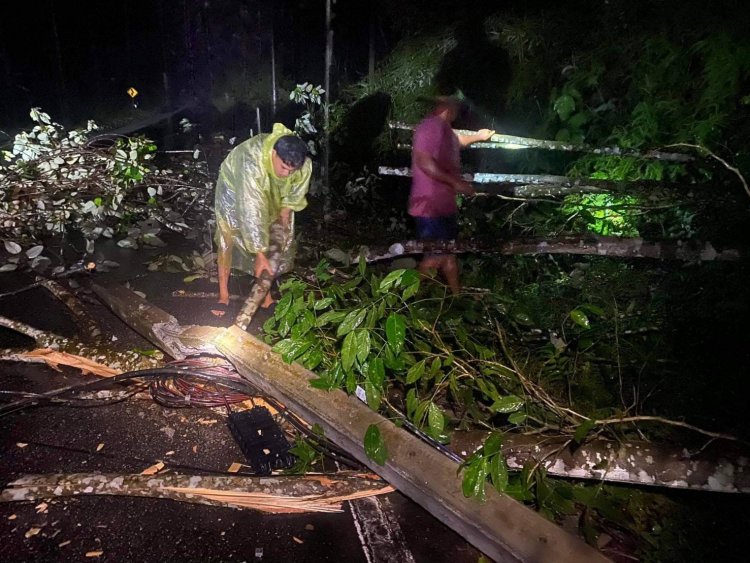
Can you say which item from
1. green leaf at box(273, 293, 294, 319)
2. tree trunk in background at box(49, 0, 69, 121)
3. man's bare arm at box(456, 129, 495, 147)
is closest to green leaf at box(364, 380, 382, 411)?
green leaf at box(273, 293, 294, 319)

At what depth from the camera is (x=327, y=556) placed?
2404 millimetres

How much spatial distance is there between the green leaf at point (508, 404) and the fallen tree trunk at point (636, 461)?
166 mm

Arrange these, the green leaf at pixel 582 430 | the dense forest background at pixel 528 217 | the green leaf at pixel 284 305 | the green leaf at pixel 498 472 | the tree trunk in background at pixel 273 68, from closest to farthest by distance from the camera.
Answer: the green leaf at pixel 498 472 → the green leaf at pixel 582 430 → the dense forest background at pixel 528 217 → the green leaf at pixel 284 305 → the tree trunk in background at pixel 273 68

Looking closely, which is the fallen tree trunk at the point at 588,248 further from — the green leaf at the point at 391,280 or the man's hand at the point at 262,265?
the green leaf at the point at 391,280

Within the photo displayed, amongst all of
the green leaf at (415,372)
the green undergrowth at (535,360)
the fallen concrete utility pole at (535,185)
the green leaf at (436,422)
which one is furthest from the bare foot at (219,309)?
the fallen concrete utility pole at (535,185)

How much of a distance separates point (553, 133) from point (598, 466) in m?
5.29

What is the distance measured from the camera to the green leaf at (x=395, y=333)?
9.09 feet

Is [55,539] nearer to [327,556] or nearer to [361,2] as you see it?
[327,556]

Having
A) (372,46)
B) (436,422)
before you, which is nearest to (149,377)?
(436,422)

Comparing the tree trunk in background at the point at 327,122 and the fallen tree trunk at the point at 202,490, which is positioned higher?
the tree trunk in background at the point at 327,122

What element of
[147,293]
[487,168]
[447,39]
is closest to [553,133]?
[487,168]

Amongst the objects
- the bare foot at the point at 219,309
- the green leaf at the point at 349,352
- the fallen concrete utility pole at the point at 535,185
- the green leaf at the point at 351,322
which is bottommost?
the bare foot at the point at 219,309

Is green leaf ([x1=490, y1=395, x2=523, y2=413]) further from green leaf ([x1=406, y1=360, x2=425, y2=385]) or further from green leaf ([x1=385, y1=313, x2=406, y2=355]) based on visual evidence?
green leaf ([x1=385, y1=313, x2=406, y2=355])

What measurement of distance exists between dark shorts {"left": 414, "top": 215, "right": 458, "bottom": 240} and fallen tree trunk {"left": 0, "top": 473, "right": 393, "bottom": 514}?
279cm
